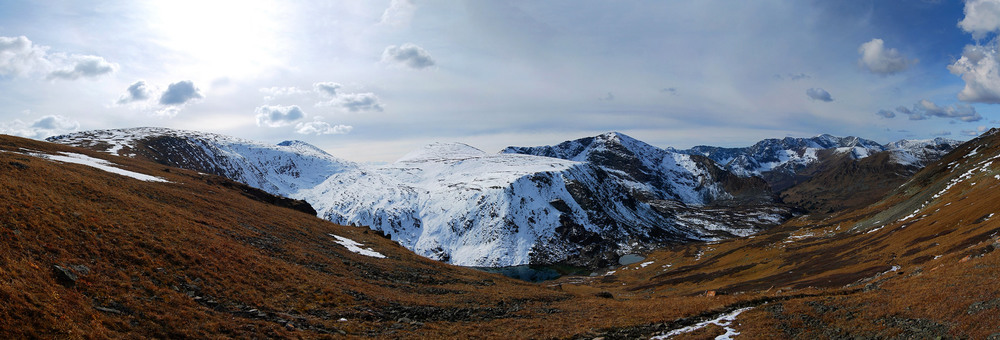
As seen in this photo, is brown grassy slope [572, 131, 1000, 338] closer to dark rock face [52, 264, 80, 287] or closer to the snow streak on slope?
dark rock face [52, 264, 80, 287]

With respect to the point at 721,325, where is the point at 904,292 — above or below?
above

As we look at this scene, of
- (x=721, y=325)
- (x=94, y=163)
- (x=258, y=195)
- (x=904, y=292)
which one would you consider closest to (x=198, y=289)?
(x=721, y=325)

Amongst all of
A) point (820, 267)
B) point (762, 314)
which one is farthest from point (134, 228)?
point (820, 267)

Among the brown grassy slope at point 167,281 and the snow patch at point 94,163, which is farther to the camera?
the snow patch at point 94,163

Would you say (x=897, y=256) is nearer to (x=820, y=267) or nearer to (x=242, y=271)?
(x=820, y=267)

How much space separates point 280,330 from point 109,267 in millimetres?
9055

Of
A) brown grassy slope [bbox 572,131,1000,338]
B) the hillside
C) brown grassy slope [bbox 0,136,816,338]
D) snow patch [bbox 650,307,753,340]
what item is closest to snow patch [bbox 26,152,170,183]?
the hillside

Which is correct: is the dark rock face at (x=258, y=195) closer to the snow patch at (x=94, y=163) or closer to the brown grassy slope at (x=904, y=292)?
the snow patch at (x=94, y=163)

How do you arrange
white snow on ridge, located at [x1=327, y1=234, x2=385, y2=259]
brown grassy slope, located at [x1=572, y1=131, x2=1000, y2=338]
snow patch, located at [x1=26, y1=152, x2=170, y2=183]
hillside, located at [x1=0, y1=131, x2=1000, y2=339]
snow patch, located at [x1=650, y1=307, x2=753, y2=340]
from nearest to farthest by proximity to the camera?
1. hillside, located at [x1=0, y1=131, x2=1000, y2=339]
2. brown grassy slope, located at [x1=572, y1=131, x2=1000, y2=338]
3. snow patch, located at [x1=650, y1=307, x2=753, y2=340]
4. white snow on ridge, located at [x1=327, y1=234, x2=385, y2=259]
5. snow patch, located at [x1=26, y1=152, x2=170, y2=183]

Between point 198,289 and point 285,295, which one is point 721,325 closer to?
point 285,295

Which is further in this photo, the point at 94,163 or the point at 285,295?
the point at 94,163

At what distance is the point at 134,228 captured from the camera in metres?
25.8

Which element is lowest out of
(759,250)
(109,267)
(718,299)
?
(759,250)

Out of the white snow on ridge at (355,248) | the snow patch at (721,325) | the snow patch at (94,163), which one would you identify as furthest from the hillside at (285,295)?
the snow patch at (94,163)
